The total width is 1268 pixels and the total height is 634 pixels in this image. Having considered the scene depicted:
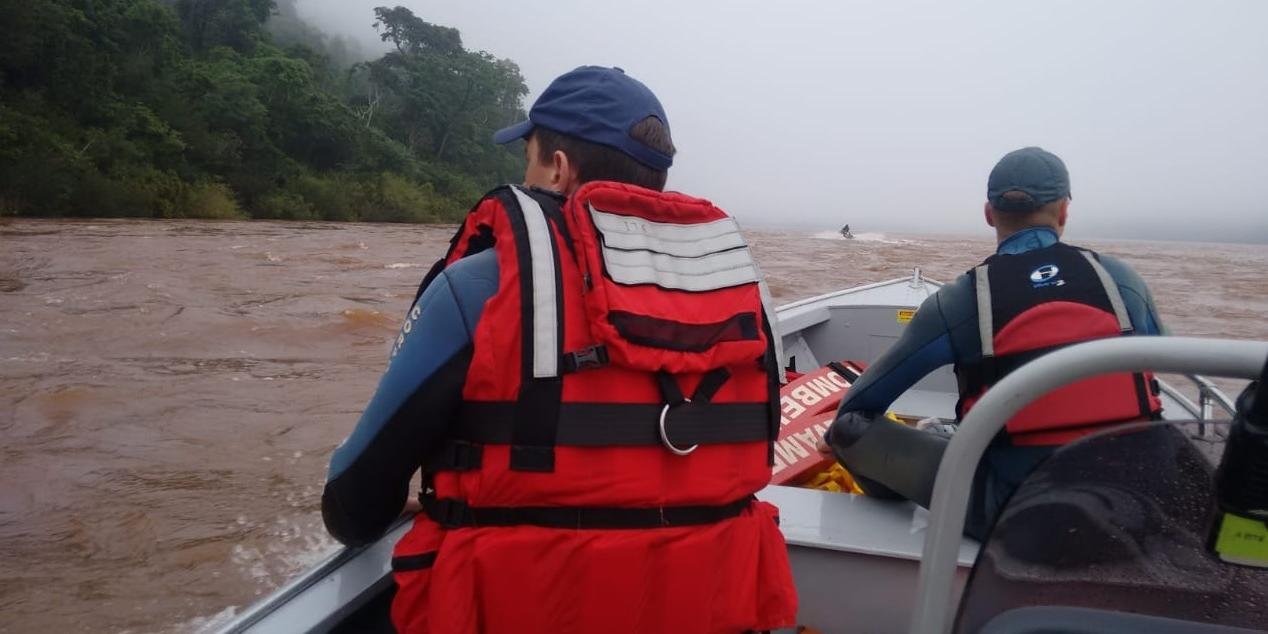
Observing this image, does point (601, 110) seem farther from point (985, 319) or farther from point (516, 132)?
point (985, 319)

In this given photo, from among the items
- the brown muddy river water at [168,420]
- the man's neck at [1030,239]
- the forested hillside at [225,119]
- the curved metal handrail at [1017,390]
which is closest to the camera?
the curved metal handrail at [1017,390]

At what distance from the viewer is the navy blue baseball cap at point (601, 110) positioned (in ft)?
4.26

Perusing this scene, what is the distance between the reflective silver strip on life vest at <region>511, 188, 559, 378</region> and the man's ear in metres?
0.21

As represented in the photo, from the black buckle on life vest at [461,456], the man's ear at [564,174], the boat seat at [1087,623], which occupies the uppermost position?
the man's ear at [564,174]

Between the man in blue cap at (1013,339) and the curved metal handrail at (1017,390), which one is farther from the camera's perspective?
the man in blue cap at (1013,339)

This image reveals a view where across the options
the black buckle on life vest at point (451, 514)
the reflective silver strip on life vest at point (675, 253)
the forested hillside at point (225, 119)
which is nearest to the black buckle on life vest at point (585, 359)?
the reflective silver strip on life vest at point (675, 253)

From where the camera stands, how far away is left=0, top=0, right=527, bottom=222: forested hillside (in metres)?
23.6

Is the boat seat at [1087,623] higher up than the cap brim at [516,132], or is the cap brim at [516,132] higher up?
the cap brim at [516,132]

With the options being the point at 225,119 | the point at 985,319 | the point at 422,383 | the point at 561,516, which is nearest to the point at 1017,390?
the point at 561,516

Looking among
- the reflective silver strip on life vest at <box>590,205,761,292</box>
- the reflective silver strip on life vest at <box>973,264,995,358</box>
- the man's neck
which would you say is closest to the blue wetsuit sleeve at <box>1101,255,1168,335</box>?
the man's neck

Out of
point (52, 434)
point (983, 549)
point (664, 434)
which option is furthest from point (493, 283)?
point (52, 434)

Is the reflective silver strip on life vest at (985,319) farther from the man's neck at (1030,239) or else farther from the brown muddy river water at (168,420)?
the brown muddy river water at (168,420)

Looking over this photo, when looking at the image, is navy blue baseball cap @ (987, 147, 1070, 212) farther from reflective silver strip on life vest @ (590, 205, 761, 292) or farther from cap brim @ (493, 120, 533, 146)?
cap brim @ (493, 120, 533, 146)

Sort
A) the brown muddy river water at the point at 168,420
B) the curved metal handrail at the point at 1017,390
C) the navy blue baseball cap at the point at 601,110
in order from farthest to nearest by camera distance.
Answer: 1. the brown muddy river water at the point at 168,420
2. the navy blue baseball cap at the point at 601,110
3. the curved metal handrail at the point at 1017,390
